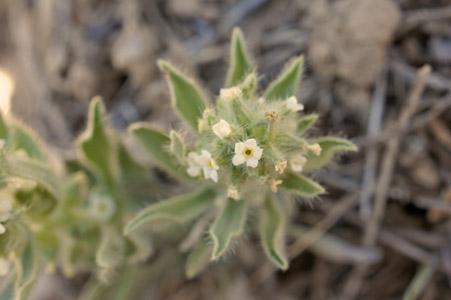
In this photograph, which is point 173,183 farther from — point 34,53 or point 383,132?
point 34,53

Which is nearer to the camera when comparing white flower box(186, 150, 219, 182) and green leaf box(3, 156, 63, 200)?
white flower box(186, 150, 219, 182)

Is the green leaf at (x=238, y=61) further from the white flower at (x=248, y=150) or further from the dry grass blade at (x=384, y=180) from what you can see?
the dry grass blade at (x=384, y=180)

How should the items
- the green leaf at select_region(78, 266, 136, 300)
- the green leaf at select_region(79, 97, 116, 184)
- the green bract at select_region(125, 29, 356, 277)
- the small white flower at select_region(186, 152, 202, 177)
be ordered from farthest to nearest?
the green leaf at select_region(78, 266, 136, 300), the green leaf at select_region(79, 97, 116, 184), the small white flower at select_region(186, 152, 202, 177), the green bract at select_region(125, 29, 356, 277)

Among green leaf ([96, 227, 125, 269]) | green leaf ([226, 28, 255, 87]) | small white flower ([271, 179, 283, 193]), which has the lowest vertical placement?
green leaf ([96, 227, 125, 269])

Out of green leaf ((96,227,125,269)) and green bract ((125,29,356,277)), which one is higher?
green bract ((125,29,356,277))

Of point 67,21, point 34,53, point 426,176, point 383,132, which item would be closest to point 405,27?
point 383,132

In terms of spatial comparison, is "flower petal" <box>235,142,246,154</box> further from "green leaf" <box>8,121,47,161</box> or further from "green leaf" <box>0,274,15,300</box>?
"green leaf" <box>0,274,15,300</box>

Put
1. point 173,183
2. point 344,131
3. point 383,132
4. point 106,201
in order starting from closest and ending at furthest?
1. point 106,201
2. point 383,132
3. point 344,131
4. point 173,183

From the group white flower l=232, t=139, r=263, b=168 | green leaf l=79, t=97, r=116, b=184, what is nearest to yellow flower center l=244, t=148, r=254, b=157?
white flower l=232, t=139, r=263, b=168
